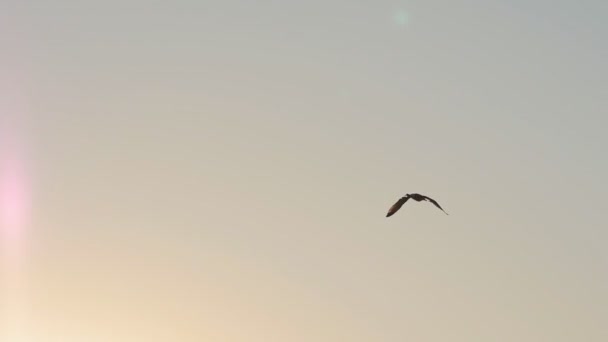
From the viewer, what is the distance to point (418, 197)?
18775cm

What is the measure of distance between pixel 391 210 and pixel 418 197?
371cm

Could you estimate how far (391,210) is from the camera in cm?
19012
